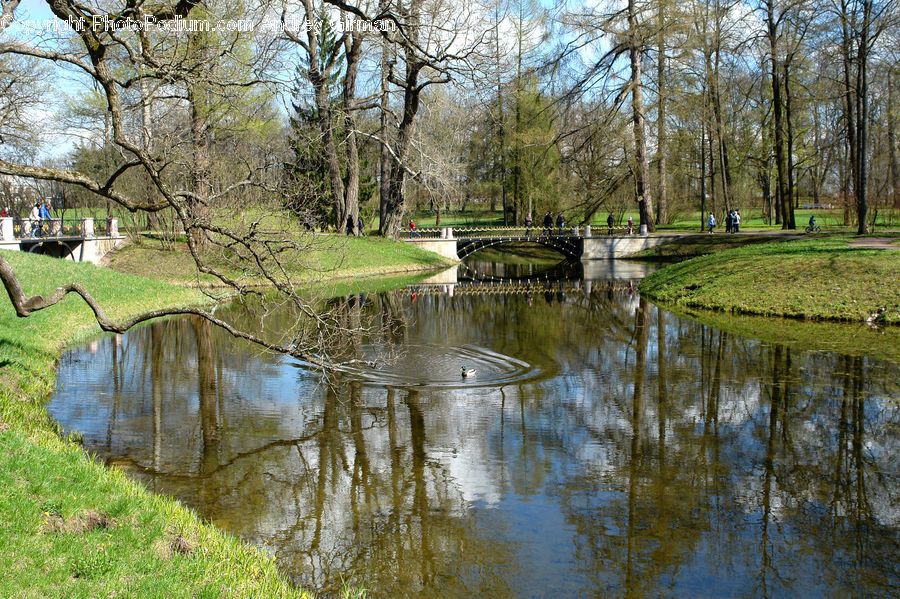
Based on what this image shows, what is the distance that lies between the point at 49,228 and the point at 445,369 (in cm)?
2271

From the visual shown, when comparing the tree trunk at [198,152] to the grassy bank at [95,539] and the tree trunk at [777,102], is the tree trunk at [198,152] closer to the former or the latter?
the grassy bank at [95,539]

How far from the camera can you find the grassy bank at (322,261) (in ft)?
87.6

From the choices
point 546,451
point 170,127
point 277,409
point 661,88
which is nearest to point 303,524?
point 546,451

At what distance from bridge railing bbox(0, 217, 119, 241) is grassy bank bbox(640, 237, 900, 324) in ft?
69.6

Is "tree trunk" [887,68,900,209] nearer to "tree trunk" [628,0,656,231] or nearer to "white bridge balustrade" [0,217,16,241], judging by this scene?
"tree trunk" [628,0,656,231]

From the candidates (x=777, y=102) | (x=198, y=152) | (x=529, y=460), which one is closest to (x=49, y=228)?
(x=198, y=152)

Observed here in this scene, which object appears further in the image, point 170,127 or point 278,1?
point 170,127

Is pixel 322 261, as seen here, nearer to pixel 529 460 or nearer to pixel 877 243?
pixel 877 243

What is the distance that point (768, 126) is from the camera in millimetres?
44062

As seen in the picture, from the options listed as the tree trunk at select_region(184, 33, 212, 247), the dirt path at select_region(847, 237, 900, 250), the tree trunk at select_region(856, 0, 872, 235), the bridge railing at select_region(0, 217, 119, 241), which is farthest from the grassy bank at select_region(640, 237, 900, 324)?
the bridge railing at select_region(0, 217, 119, 241)

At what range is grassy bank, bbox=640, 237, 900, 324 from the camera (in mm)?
18906

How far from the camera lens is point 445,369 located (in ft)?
44.9

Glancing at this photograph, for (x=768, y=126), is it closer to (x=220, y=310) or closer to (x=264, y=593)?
(x=220, y=310)

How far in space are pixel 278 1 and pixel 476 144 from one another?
101 feet
